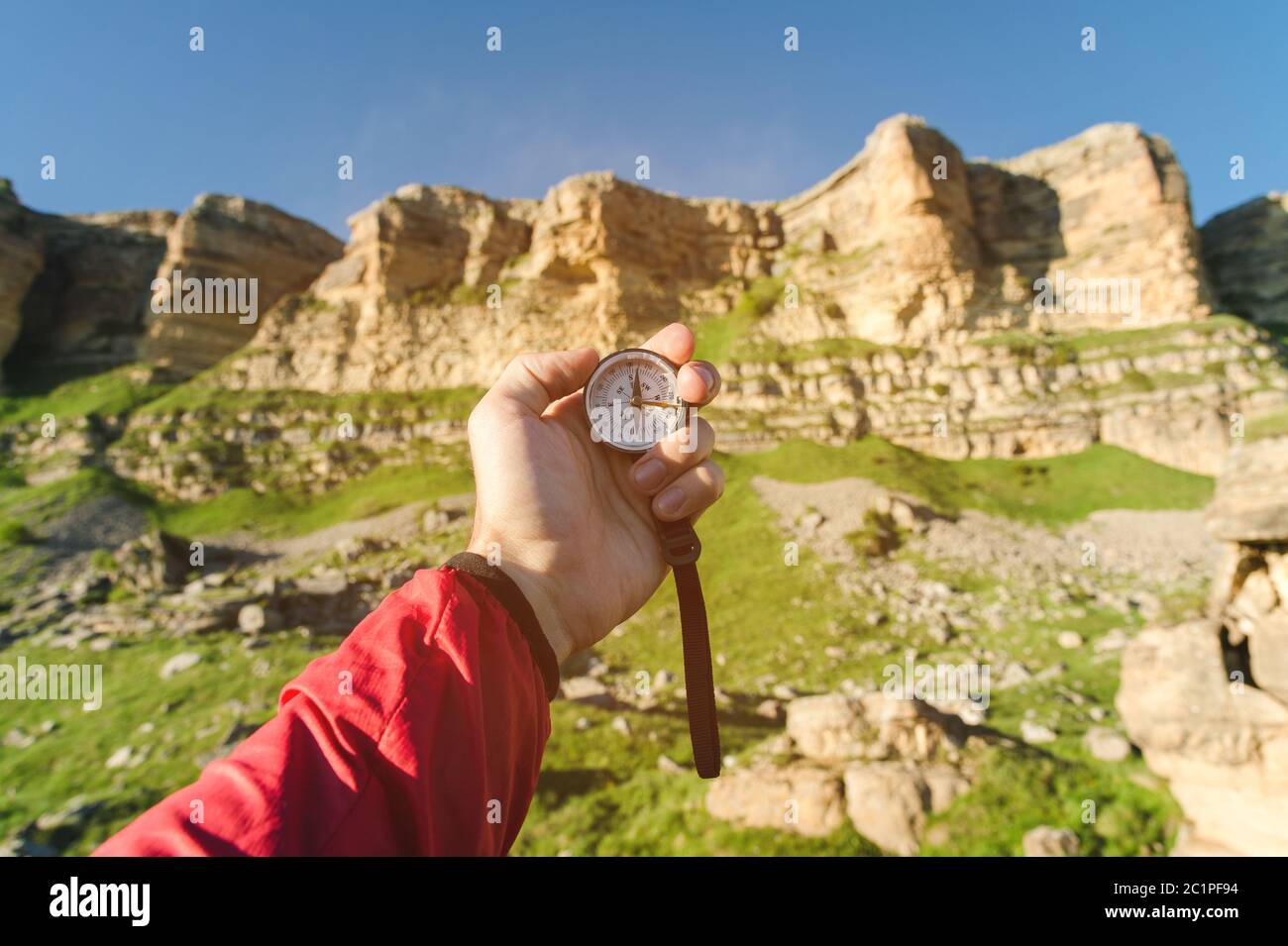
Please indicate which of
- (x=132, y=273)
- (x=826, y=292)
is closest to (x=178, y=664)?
(x=826, y=292)

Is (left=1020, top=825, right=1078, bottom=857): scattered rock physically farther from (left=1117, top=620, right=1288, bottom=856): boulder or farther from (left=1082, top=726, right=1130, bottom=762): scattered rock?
(left=1082, top=726, right=1130, bottom=762): scattered rock

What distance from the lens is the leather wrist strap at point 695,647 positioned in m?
2.66

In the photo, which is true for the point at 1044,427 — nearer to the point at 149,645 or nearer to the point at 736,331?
the point at 736,331

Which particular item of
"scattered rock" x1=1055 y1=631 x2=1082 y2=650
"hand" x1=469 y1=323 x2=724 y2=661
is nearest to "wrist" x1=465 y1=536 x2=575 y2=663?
"hand" x1=469 y1=323 x2=724 y2=661

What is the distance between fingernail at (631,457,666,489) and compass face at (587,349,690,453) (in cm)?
20

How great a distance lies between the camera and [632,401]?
349 centimetres

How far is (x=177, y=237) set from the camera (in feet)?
167

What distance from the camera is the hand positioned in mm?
2953

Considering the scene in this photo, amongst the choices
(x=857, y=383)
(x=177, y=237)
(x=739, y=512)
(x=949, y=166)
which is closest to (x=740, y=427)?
(x=857, y=383)

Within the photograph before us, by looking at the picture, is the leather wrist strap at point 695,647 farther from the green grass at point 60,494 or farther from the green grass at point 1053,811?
the green grass at point 60,494

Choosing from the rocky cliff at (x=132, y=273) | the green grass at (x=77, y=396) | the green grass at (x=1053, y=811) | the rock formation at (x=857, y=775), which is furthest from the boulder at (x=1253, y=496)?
the rocky cliff at (x=132, y=273)

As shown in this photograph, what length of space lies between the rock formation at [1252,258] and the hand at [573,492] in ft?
235

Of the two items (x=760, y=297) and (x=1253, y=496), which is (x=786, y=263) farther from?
(x=1253, y=496)

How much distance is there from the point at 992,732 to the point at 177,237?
6728 centimetres
